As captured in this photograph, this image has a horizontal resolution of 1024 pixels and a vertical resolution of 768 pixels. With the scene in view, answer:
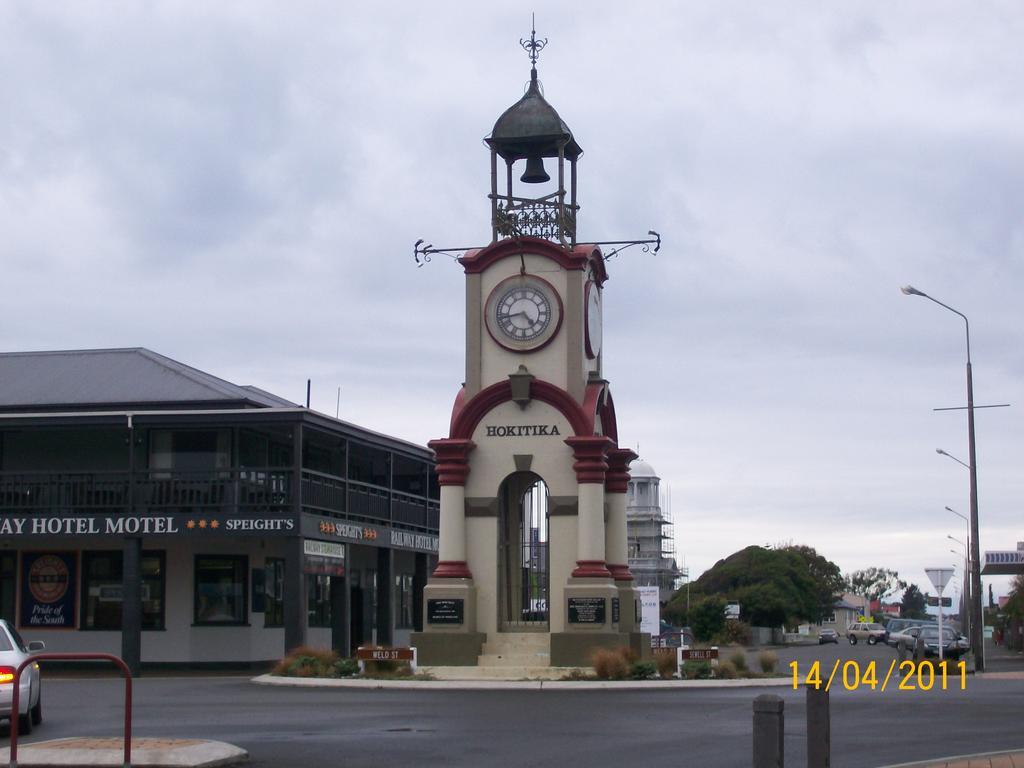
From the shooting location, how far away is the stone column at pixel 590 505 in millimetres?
29203

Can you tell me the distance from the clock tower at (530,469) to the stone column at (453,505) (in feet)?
0.08

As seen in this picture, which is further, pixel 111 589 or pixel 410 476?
pixel 410 476

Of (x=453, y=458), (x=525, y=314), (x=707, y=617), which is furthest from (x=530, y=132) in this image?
(x=707, y=617)

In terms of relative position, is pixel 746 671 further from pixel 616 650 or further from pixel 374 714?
pixel 374 714

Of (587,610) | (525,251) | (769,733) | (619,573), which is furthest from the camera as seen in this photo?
(619,573)

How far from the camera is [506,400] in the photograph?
30078 millimetres

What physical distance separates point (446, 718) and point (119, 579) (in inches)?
805

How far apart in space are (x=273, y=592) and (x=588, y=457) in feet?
41.3

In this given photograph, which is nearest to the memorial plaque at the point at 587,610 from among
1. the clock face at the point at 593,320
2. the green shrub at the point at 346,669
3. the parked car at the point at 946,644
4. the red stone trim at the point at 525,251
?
the green shrub at the point at 346,669

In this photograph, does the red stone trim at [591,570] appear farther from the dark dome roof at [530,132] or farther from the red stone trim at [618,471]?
the dark dome roof at [530,132]

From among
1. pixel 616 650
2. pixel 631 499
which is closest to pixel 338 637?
pixel 616 650

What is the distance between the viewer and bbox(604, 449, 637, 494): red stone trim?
31.0 m

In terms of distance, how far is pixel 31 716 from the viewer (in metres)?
18.0

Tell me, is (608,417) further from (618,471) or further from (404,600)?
(404,600)
